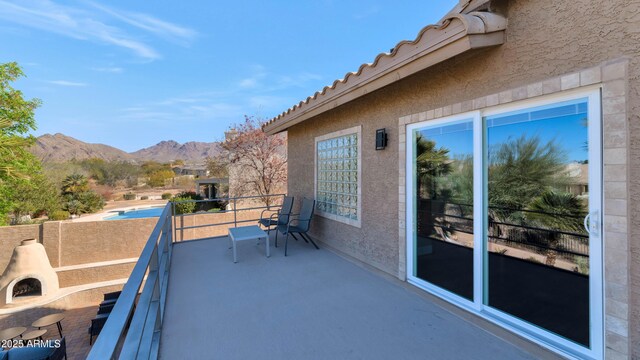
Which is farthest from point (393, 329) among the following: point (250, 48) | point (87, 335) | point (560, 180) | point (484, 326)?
point (250, 48)

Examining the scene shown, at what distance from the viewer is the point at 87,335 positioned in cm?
1007

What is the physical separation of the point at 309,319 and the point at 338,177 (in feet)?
11.0

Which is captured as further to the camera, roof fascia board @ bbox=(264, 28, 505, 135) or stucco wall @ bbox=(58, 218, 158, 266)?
stucco wall @ bbox=(58, 218, 158, 266)

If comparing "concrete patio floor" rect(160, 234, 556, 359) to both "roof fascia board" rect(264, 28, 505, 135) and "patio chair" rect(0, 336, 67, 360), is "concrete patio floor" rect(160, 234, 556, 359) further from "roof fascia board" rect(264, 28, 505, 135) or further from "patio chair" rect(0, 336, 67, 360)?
"patio chair" rect(0, 336, 67, 360)

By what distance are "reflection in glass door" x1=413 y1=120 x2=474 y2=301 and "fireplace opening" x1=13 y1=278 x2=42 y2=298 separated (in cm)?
1605

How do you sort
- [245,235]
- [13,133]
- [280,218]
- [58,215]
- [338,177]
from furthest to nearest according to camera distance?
[58,215] < [13,133] < [280,218] < [338,177] < [245,235]

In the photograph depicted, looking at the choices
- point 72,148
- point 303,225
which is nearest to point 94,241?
point 303,225

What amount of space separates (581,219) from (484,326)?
57.2 inches

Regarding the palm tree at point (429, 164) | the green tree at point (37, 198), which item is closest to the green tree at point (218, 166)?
the green tree at point (37, 198)

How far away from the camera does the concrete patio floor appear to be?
2.88 m

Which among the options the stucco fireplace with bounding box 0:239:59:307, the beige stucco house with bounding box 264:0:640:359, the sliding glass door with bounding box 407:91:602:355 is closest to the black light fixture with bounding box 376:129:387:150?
the beige stucco house with bounding box 264:0:640:359

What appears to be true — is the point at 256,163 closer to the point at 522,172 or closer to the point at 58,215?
the point at 58,215

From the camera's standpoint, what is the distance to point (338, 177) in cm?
636

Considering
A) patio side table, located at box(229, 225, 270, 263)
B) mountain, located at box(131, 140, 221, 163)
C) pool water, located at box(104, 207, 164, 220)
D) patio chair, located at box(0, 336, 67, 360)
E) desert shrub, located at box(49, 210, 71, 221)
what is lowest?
patio chair, located at box(0, 336, 67, 360)
